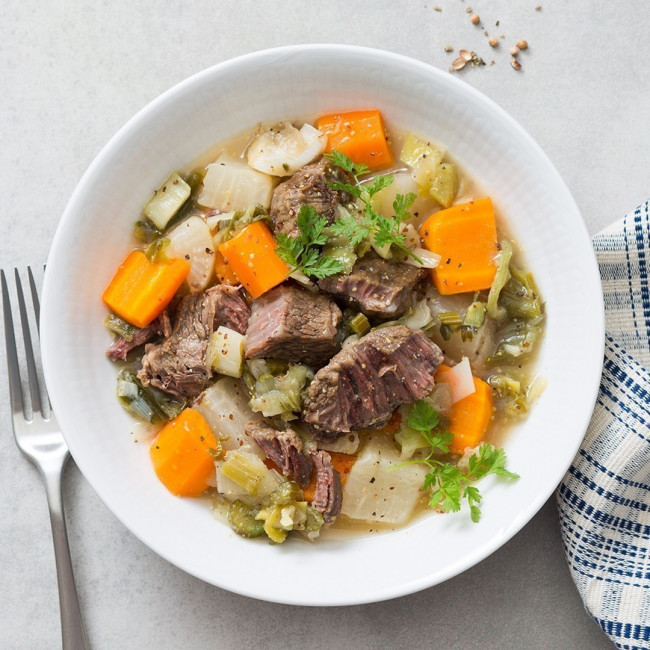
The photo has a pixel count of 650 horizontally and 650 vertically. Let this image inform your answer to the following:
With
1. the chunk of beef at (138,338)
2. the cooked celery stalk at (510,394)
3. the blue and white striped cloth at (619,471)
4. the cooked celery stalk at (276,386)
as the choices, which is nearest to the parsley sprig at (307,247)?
the cooked celery stalk at (276,386)

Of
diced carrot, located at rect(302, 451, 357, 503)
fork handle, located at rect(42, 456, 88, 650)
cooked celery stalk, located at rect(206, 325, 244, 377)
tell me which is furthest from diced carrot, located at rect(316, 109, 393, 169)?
fork handle, located at rect(42, 456, 88, 650)

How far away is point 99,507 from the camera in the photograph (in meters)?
3.56

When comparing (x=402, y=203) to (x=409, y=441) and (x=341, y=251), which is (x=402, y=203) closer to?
(x=341, y=251)

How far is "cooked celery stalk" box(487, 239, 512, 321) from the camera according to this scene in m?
3.21

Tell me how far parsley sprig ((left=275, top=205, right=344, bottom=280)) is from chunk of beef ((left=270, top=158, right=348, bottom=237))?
0.06 metres

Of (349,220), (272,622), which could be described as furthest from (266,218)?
(272,622)

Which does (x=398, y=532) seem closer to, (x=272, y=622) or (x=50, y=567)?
(x=272, y=622)

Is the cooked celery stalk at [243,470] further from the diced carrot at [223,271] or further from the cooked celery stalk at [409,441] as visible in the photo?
the diced carrot at [223,271]

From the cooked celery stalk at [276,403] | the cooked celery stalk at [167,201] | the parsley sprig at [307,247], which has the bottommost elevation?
the cooked celery stalk at [276,403]

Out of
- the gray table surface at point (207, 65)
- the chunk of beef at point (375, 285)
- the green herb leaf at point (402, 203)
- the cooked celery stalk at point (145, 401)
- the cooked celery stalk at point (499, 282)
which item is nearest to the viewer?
the green herb leaf at point (402, 203)


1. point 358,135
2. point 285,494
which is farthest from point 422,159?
point 285,494

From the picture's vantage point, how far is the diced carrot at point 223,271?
10.8ft

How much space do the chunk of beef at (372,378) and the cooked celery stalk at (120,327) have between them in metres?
0.96

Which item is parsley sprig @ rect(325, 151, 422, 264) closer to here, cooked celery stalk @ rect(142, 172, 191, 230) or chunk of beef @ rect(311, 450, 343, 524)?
cooked celery stalk @ rect(142, 172, 191, 230)
